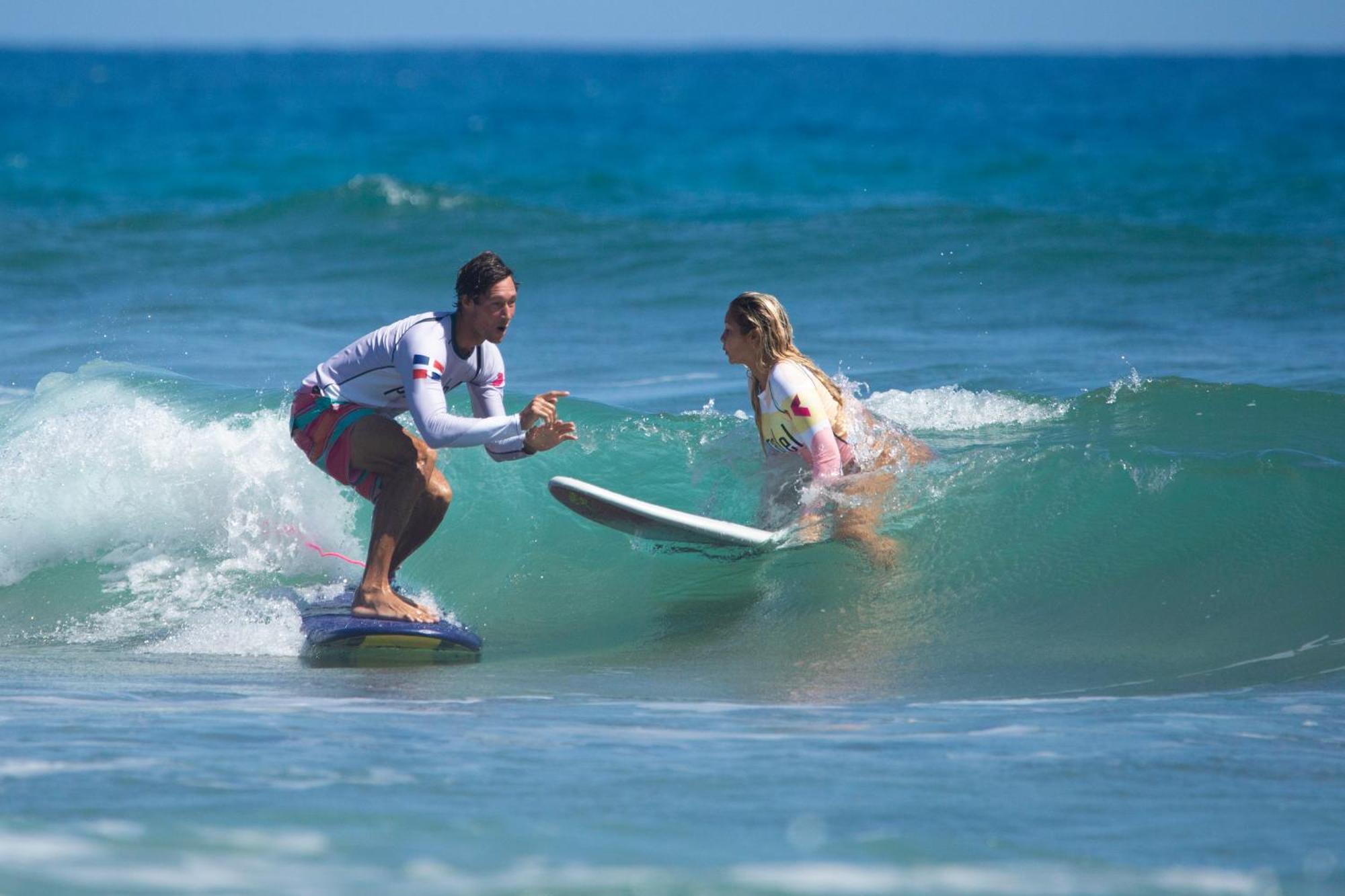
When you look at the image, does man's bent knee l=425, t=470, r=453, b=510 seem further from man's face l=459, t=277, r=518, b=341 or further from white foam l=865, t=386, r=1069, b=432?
white foam l=865, t=386, r=1069, b=432

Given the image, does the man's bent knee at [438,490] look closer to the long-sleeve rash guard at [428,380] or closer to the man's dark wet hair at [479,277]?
the long-sleeve rash guard at [428,380]

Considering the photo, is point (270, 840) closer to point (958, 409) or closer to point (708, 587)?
point (708, 587)

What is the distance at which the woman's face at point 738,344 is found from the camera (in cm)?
648

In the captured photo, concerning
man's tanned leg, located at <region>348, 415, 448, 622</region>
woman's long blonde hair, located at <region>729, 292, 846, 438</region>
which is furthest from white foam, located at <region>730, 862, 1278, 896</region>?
woman's long blonde hair, located at <region>729, 292, 846, 438</region>

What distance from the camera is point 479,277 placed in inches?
223

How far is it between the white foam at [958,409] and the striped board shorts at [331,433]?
410cm

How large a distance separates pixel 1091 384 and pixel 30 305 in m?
11.2

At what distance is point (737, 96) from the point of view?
228 ft

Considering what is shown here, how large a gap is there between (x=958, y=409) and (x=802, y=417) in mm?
3212

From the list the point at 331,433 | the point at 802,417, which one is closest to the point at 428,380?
the point at 331,433

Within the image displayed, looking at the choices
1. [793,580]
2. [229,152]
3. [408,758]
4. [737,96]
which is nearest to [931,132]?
[229,152]

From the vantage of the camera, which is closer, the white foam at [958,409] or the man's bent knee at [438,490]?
the man's bent knee at [438,490]

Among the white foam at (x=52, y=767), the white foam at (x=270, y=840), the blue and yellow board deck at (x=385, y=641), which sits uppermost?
the blue and yellow board deck at (x=385, y=641)

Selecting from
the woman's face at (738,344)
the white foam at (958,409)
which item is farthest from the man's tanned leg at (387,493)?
the white foam at (958,409)
